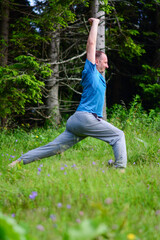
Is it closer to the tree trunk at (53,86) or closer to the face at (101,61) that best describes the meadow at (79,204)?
the face at (101,61)

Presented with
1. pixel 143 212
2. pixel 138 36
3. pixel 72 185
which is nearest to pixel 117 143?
pixel 72 185

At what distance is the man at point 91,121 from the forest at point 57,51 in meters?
3.04

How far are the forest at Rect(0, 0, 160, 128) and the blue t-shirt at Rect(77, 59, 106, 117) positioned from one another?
3.08 m

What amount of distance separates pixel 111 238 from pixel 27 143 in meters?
4.57

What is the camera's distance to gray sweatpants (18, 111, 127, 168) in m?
3.61

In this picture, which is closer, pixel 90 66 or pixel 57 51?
pixel 90 66

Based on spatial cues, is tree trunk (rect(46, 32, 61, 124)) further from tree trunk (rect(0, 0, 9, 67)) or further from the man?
the man

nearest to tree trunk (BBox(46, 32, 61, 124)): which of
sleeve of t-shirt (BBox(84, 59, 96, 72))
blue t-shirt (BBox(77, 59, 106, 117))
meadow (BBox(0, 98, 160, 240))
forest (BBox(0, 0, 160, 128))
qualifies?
forest (BBox(0, 0, 160, 128))

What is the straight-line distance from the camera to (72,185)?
2.72 metres

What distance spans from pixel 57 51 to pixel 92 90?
18.3 ft

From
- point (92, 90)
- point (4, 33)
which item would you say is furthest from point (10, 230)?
point (4, 33)

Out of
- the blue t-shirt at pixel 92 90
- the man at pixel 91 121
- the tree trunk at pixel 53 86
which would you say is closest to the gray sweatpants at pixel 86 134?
the man at pixel 91 121

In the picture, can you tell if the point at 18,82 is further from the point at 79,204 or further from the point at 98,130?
the point at 79,204

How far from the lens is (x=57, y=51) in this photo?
28.9 ft
